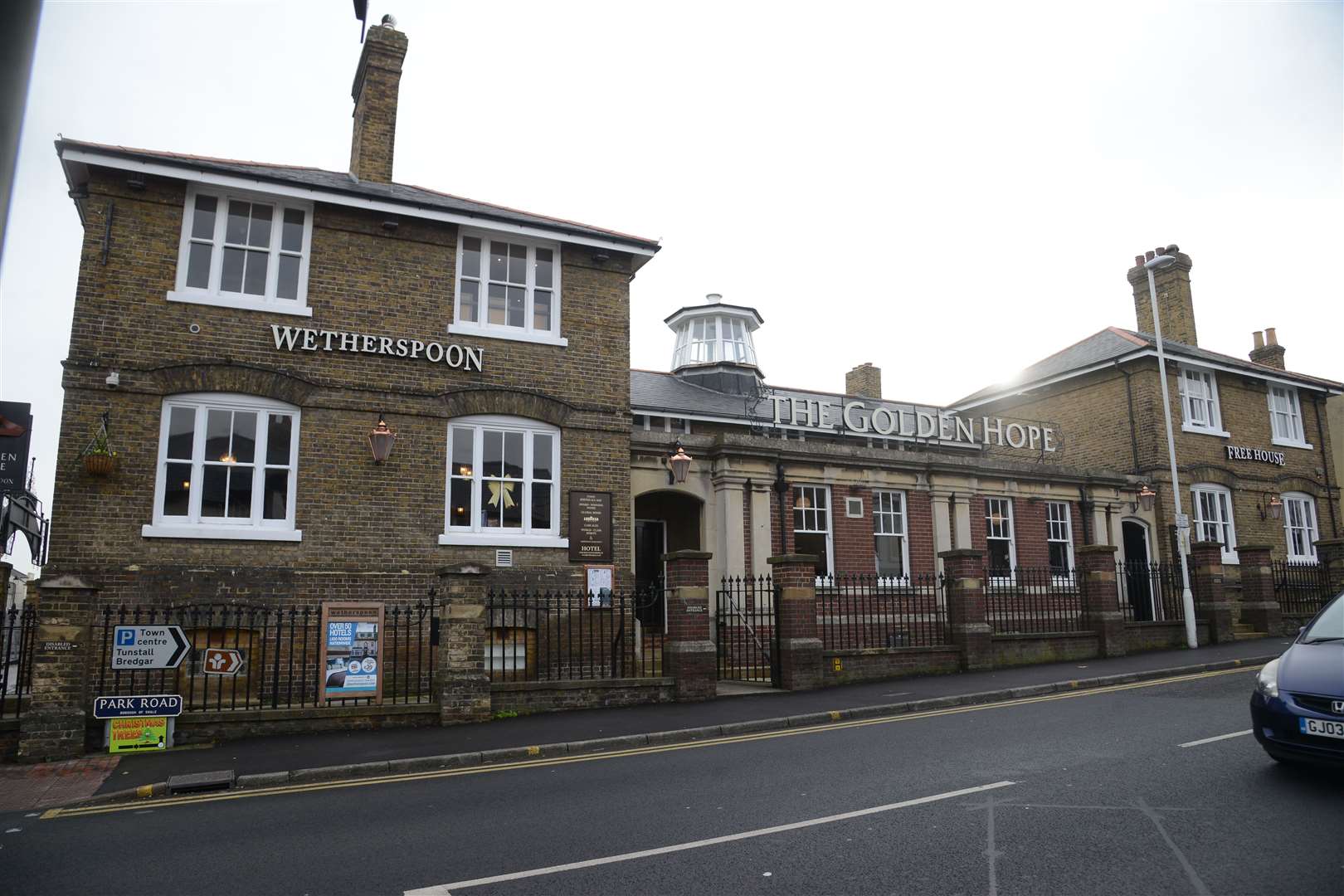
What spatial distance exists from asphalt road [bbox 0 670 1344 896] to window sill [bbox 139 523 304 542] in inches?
226

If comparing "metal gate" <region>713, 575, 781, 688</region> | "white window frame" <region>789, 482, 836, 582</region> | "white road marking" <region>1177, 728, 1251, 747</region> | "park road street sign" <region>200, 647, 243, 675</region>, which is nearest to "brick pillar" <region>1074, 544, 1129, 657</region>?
"white window frame" <region>789, 482, 836, 582</region>

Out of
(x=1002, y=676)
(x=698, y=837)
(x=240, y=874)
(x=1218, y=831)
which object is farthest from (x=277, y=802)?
(x=1002, y=676)

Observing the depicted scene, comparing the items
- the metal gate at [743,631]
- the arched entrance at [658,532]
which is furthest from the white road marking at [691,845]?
the arched entrance at [658,532]

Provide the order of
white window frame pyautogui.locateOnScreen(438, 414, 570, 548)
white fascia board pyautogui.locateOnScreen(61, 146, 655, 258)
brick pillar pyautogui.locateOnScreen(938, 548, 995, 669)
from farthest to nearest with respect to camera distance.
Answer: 1. brick pillar pyautogui.locateOnScreen(938, 548, 995, 669)
2. white window frame pyautogui.locateOnScreen(438, 414, 570, 548)
3. white fascia board pyautogui.locateOnScreen(61, 146, 655, 258)

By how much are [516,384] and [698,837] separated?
402 inches

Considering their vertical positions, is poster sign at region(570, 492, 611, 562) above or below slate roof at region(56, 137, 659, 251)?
below

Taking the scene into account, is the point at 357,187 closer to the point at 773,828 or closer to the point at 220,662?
the point at 220,662

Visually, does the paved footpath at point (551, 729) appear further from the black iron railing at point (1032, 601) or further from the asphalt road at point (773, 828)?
the black iron railing at point (1032, 601)

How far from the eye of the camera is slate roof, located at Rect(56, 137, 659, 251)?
13.1m

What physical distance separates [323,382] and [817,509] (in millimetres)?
9886

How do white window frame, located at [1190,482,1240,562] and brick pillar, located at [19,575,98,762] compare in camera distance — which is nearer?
brick pillar, located at [19,575,98,762]

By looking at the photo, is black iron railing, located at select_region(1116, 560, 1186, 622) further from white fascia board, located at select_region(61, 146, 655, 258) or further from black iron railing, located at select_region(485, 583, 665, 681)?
white fascia board, located at select_region(61, 146, 655, 258)

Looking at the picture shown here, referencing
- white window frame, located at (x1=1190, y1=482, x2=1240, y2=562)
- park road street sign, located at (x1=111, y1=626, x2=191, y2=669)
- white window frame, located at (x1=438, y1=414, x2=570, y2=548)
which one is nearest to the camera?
park road street sign, located at (x1=111, y1=626, x2=191, y2=669)

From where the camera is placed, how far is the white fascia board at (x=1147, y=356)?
78.0ft
